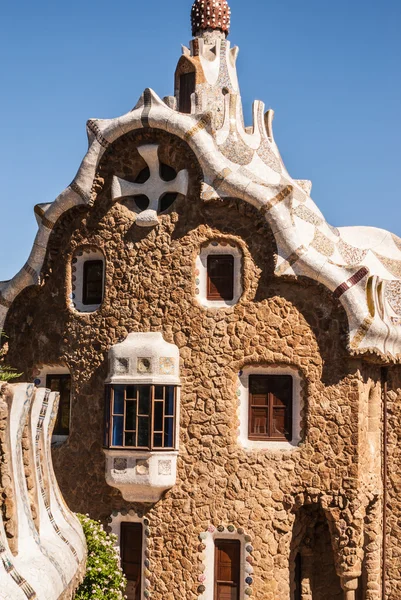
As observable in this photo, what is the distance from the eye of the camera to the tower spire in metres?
19.8

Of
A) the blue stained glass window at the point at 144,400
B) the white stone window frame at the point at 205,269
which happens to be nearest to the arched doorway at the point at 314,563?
the blue stained glass window at the point at 144,400

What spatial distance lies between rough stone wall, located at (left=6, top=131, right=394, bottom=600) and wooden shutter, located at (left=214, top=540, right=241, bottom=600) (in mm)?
348

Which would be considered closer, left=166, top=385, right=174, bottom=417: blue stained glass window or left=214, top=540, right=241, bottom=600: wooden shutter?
left=214, top=540, right=241, bottom=600: wooden shutter

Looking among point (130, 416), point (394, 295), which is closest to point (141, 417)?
point (130, 416)

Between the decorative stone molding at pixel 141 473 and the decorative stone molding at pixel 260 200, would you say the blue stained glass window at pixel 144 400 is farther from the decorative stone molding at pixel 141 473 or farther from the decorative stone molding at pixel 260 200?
the decorative stone molding at pixel 260 200

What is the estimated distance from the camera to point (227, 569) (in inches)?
645

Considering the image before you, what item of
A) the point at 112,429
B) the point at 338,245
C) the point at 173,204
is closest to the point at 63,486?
the point at 112,429

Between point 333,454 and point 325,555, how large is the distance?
2.11m

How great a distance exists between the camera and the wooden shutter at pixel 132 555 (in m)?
16.7

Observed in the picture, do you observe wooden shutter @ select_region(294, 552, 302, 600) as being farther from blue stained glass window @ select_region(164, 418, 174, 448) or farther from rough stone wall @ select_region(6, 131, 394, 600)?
blue stained glass window @ select_region(164, 418, 174, 448)

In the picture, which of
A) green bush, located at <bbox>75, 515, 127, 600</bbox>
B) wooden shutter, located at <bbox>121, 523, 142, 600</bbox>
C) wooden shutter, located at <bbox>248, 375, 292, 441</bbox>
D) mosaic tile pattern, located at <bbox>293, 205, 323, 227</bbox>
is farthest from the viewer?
mosaic tile pattern, located at <bbox>293, 205, 323, 227</bbox>

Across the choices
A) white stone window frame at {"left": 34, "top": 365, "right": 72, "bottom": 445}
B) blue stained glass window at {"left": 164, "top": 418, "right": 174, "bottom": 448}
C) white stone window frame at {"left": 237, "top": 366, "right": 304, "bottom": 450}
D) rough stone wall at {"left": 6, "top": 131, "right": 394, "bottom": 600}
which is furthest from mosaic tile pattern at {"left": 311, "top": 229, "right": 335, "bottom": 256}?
white stone window frame at {"left": 34, "top": 365, "right": 72, "bottom": 445}

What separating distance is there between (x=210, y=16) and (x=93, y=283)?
5999mm

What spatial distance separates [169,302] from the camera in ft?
55.1
